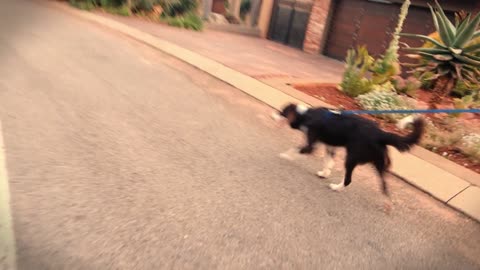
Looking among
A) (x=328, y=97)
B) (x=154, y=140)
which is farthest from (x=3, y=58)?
(x=328, y=97)

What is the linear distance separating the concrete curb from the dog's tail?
136cm

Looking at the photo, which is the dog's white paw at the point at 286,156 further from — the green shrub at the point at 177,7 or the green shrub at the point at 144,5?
the green shrub at the point at 144,5

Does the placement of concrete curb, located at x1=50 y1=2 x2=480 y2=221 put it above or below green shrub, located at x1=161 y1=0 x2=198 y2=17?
below

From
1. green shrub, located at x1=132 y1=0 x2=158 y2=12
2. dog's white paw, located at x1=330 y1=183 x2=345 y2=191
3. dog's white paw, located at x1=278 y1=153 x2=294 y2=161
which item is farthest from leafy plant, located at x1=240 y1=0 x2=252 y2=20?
dog's white paw, located at x1=330 y1=183 x2=345 y2=191

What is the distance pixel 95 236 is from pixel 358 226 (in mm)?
→ 2419

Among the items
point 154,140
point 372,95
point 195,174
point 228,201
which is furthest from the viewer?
point 372,95

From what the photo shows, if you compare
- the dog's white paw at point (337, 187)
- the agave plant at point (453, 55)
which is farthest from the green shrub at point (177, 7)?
the dog's white paw at point (337, 187)

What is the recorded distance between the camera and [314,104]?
7535 millimetres

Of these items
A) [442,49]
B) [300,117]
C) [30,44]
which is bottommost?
[30,44]

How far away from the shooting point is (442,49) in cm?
677

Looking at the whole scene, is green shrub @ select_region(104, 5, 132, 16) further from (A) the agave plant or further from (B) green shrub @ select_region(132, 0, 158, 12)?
(A) the agave plant

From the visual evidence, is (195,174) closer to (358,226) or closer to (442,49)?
(358,226)

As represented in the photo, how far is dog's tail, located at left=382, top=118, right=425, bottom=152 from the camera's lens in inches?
141

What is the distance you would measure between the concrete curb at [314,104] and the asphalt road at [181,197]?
24 cm
